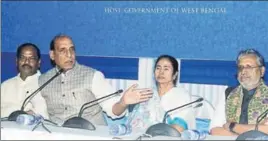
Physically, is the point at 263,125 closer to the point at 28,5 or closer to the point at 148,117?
the point at 148,117

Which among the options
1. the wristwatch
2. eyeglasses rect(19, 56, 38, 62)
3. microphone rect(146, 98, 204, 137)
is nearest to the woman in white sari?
microphone rect(146, 98, 204, 137)

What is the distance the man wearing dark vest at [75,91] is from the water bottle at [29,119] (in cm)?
6

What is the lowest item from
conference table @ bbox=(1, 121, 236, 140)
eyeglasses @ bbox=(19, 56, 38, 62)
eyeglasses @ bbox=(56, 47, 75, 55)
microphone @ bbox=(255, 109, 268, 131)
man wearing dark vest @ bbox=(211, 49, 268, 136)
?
conference table @ bbox=(1, 121, 236, 140)

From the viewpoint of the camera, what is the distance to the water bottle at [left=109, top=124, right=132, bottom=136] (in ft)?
5.78

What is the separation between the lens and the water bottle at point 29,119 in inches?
73.9

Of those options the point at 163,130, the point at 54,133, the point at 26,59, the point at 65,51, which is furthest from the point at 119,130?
the point at 26,59

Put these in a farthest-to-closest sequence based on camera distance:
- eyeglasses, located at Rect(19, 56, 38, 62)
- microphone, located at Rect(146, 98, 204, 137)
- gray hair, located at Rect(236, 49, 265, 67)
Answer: eyeglasses, located at Rect(19, 56, 38, 62), microphone, located at Rect(146, 98, 204, 137), gray hair, located at Rect(236, 49, 265, 67)

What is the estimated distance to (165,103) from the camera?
175cm

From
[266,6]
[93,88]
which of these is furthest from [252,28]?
[93,88]

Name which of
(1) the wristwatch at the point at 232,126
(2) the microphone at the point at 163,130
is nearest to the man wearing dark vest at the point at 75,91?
(2) the microphone at the point at 163,130

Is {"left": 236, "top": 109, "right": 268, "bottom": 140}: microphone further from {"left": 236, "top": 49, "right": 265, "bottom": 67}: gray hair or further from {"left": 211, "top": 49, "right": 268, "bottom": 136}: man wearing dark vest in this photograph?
{"left": 236, "top": 49, "right": 265, "bottom": 67}: gray hair

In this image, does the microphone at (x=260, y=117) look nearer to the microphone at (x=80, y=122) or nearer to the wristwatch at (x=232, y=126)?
the wristwatch at (x=232, y=126)

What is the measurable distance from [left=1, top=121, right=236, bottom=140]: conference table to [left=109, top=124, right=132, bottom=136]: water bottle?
0.01 metres

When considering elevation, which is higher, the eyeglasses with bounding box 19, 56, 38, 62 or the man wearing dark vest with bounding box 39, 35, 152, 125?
→ the eyeglasses with bounding box 19, 56, 38, 62
